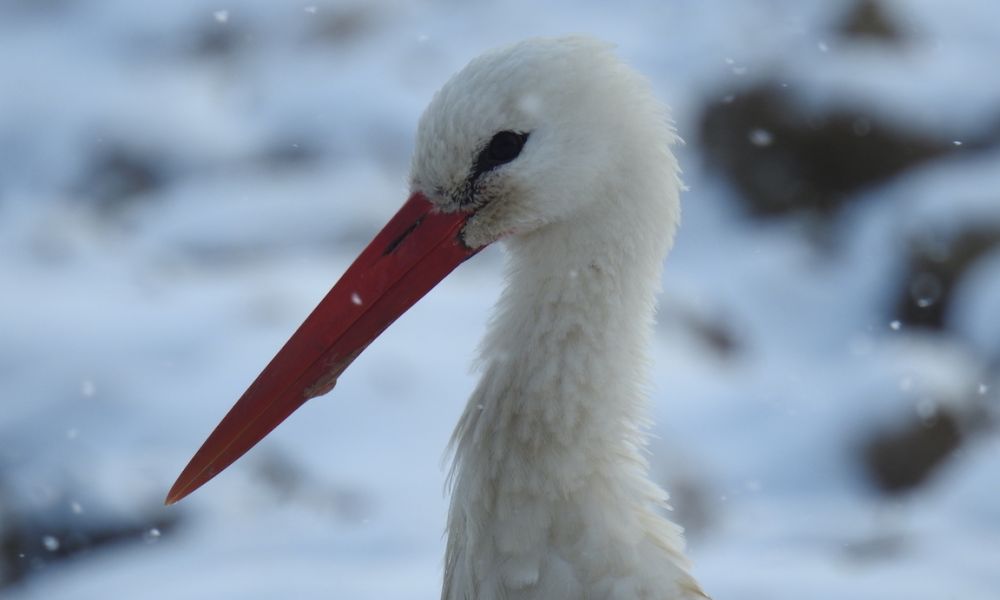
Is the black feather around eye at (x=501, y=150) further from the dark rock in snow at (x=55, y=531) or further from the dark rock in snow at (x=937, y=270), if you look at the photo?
the dark rock in snow at (x=937, y=270)

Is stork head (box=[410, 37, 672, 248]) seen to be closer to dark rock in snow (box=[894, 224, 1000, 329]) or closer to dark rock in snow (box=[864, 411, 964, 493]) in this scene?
dark rock in snow (box=[864, 411, 964, 493])

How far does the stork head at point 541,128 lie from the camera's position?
2.12m

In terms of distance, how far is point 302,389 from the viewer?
2.29 meters

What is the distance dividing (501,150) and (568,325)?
34 cm

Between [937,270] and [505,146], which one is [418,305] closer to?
[937,270]

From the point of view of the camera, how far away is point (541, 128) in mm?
2150

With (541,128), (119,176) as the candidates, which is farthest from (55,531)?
(541,128)

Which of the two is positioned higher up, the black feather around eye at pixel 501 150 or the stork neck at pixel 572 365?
the black feather around eye at pixel 501 150

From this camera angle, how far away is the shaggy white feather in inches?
84.4

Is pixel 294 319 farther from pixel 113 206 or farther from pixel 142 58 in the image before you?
pixel 142 58

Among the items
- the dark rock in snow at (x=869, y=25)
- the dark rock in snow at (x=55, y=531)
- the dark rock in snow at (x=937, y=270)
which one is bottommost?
the dark rock in snow at (x=55, y=531)

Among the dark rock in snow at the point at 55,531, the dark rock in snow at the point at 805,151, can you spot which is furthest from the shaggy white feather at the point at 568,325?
the dark rock in snow at the point at 805,151

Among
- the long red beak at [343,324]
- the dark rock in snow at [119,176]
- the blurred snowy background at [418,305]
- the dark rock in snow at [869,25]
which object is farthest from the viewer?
the dark rock in snow at [869,25]

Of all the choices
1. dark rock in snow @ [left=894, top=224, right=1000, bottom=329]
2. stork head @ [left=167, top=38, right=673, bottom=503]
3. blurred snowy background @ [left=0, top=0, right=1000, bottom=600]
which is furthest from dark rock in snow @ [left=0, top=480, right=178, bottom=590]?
dark rock in snow @ [left=894, top=224, right=1000, bottom=329]
